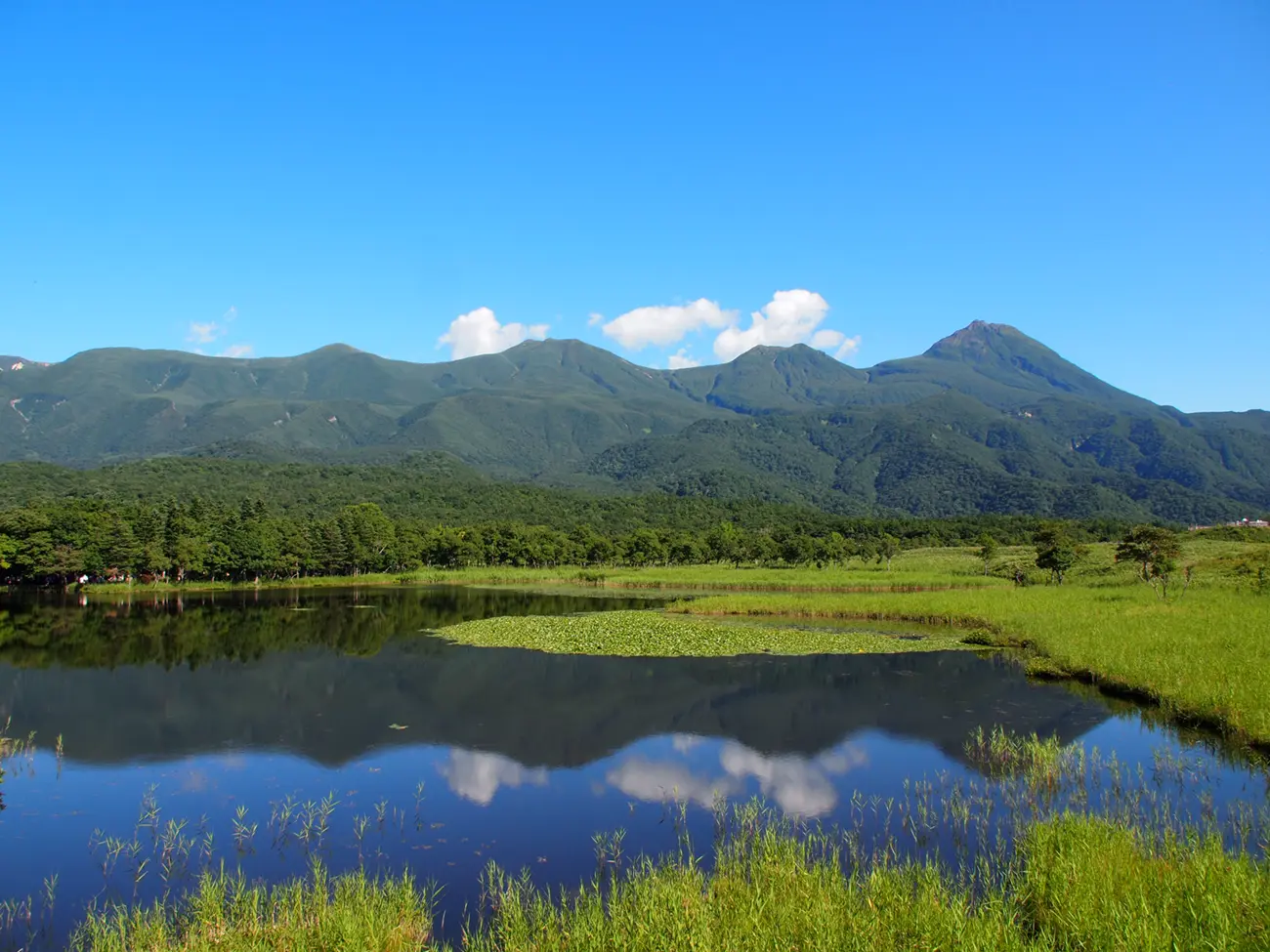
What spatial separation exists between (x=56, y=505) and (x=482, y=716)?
8561 centimetres

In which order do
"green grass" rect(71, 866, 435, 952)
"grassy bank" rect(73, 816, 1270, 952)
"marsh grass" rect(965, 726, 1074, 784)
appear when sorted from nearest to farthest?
"grassy bank" rect(73, 816, 1270, 952), "green grass" rect(71, 866, 435, 952), "marsh grass" rect(965, 726, 1074, 784)

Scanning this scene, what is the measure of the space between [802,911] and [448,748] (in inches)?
554

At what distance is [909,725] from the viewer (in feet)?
80.0

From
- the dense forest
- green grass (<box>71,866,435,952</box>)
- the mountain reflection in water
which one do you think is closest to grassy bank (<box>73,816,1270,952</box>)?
green grass (<box>71,866,435,952</box>)

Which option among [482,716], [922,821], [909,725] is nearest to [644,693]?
[482,716]

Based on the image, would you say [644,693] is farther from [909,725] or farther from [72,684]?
[72,684]

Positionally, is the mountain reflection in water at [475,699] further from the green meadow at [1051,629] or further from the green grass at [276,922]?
the green grass at [276,922]

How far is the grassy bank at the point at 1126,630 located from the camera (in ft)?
74.0

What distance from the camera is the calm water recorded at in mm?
15023

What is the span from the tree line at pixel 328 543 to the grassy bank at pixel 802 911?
77631 mm

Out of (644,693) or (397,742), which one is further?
(644,693)

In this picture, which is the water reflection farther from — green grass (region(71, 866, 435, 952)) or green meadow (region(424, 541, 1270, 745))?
green meadow (region(424, 541, 1270, 745))

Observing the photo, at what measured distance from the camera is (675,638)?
41.0 meters

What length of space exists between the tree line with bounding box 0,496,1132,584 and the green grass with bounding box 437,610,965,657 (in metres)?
49.2
